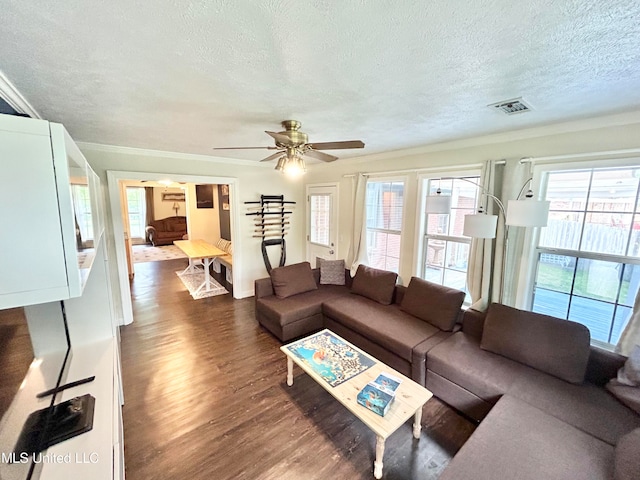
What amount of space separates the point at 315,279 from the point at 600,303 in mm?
3156

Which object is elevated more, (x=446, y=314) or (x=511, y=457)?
(x=446, y=314)

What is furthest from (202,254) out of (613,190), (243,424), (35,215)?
(613,190)

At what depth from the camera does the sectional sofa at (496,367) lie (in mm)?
1454

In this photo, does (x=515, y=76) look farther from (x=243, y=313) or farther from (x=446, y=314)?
(x=243, y=313)

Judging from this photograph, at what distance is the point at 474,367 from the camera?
7.23 feet

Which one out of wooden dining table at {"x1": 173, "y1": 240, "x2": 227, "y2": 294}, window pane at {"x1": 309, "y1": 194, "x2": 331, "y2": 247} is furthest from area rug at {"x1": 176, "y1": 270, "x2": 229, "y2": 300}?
window pane at {"x1": 309, "y1": 194, "x2": 331, "y2": 247}

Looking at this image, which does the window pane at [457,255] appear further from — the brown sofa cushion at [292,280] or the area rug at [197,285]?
the area rug at [197,285]

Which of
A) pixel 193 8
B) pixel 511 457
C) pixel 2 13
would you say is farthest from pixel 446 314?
pixel 2 13

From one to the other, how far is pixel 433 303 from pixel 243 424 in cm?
217

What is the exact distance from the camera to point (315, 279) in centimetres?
425

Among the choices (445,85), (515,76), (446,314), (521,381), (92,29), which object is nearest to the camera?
(92,29)

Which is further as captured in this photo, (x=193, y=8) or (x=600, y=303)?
(x=600, y=303)

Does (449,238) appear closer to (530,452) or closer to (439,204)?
(439,204)

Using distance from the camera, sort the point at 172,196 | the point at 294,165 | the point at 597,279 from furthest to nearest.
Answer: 1. the point at 172,196
2. the point at 597,279
3. the point at 294,165
